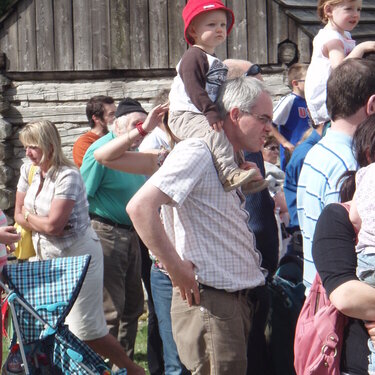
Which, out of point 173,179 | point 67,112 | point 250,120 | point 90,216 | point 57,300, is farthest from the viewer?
point 67,112

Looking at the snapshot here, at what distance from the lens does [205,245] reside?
3.21m

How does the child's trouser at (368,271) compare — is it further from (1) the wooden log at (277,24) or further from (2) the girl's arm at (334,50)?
(1) the wooden log at (277,24)

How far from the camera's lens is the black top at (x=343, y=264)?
8.46 ft

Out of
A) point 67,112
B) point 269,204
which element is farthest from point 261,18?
point 269,204

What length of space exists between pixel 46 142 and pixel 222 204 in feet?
7.15

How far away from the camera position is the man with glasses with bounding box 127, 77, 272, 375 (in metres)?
3.12

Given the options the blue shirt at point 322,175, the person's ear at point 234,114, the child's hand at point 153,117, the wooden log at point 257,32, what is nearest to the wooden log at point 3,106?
the wooden log at point 257,32

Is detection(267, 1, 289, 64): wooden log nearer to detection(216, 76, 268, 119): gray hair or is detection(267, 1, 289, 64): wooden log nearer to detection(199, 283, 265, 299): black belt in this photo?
detection(216, 76, 268, 119): gray hair

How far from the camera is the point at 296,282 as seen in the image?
421 cm

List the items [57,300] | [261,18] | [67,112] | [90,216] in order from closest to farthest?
[57,300]
[90,216]
[261,18]
[67,112]

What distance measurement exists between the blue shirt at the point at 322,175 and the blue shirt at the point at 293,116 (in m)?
3.12

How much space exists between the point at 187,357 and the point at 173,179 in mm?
735

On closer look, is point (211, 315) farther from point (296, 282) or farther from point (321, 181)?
point (296, 282)

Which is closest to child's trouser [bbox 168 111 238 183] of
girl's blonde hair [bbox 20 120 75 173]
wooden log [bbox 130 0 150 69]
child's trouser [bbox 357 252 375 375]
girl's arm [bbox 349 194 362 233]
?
girl's arm [bbox 349 194 362 233]
